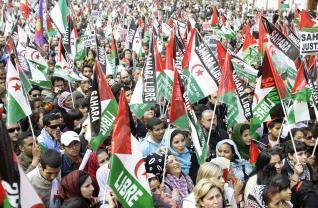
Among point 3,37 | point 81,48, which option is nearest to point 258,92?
point 81,48

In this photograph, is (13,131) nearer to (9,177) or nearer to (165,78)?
(165,78)

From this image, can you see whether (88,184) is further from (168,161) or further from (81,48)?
(81,48)

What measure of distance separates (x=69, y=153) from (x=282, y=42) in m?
5.51

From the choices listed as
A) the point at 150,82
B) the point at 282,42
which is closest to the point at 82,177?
the point at 150,82

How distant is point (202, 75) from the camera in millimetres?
8258

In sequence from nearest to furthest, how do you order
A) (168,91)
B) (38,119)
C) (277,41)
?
(38,119) → (168,91) → (277,41)

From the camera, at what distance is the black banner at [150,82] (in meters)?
8.40

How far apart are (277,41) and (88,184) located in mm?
6346

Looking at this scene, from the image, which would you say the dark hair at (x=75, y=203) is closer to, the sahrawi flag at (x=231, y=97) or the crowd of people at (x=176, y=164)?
the crowd of people at (x=176, y=164)

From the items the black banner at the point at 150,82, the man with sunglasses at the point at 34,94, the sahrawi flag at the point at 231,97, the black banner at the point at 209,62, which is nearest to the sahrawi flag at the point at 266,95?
the sahrawi flag at the point at 231,97

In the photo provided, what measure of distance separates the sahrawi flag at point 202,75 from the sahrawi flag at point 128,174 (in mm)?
3441

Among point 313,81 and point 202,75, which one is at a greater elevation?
point 202,75

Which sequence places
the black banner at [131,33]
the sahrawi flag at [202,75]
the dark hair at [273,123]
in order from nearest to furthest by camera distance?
the dark hair at [273,123]
the sahrawi flag at [202,75]
the black banner at [131,33]

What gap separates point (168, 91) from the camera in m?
8.84
